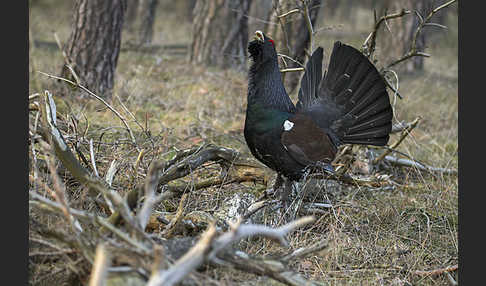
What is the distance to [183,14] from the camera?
19.4 metres

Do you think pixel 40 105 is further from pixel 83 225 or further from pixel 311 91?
pixel 311 91

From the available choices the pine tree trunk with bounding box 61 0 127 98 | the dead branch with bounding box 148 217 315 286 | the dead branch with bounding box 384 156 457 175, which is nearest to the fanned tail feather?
the dead branch with bounding box 384 156 457 175

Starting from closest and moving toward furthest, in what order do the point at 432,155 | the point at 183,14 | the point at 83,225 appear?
the point at 83,225, the point at 432,155, the point at 183,14

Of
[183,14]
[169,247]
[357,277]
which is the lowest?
[357,277]

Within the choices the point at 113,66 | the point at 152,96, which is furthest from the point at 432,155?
the point at 113,66

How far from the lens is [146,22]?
12.7 metres

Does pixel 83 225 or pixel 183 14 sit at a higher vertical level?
pixel 183 14

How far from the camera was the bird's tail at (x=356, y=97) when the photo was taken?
4258mm

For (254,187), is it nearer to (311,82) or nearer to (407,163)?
(311,82)

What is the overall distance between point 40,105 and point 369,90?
9.16 feet

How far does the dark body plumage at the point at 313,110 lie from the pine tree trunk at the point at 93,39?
9.52 feet

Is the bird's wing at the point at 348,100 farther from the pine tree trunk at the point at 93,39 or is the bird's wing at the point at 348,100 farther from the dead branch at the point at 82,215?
the pine tree trunk at the point at 93,39

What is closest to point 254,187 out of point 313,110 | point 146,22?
point 313,110

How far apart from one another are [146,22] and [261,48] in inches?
381
